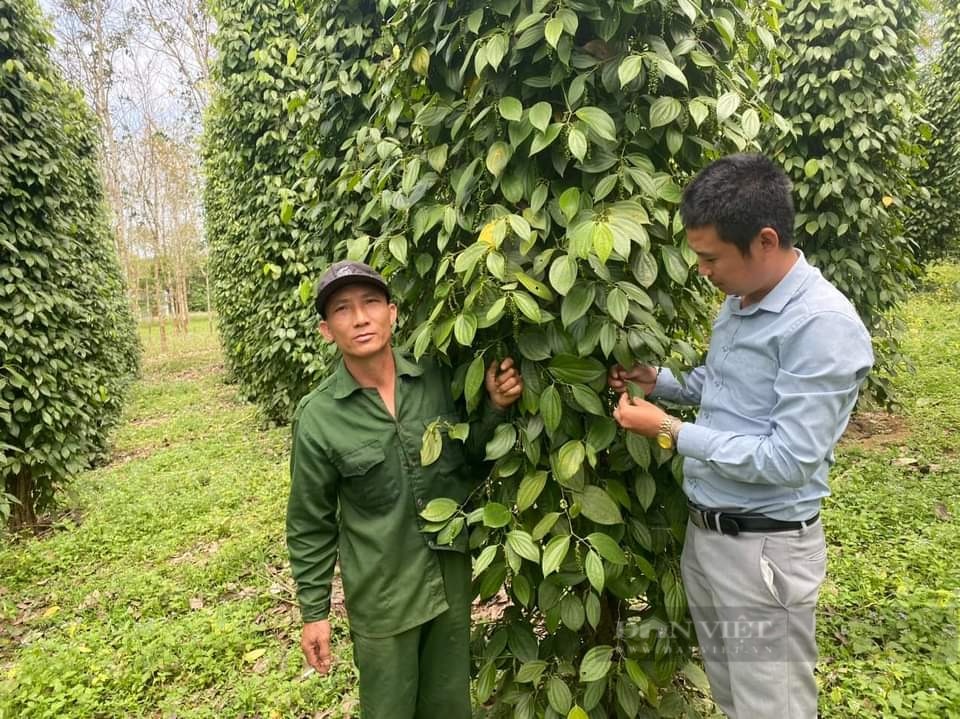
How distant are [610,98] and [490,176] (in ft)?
1.10

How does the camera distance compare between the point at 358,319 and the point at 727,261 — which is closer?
the point at 727,261

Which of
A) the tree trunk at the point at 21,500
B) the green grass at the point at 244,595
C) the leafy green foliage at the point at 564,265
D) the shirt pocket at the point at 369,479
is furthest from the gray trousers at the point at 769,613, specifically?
the tree trunk at the point at 21,500

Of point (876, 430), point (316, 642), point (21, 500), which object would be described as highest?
point (316, 642)

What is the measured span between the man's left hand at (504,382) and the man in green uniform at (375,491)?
0.01m

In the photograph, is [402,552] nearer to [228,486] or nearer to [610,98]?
[610,98]

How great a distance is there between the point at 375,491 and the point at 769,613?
0.97 m

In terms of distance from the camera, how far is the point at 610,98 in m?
1.48

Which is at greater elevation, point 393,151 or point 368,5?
point 368,5

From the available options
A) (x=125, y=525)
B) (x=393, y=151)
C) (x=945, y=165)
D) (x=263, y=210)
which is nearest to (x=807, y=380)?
(x=393, y=151)

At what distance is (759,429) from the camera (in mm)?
1330

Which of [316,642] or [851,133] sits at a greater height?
[851,133]

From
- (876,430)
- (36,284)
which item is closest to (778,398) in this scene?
(876,430)

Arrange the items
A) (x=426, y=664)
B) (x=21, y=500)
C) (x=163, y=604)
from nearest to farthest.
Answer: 1. (x=426, y=664)
2. (x=163, y=604)
3. (x=21, y=500)

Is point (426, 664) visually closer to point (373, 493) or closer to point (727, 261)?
point (373, 493)
